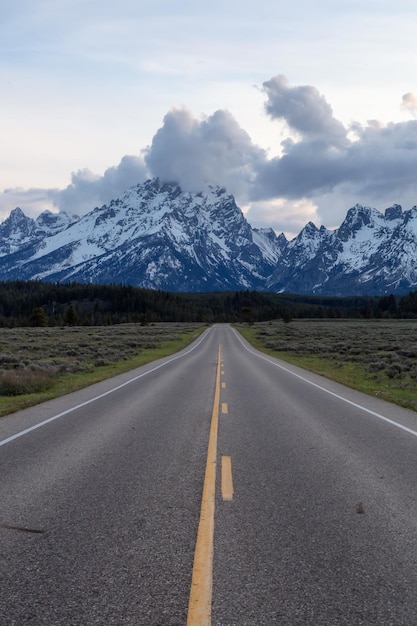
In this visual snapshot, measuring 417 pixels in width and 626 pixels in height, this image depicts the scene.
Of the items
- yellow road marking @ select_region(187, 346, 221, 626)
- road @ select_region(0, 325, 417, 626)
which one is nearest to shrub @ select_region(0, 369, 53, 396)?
road @ select_region(0, 325, 417, 626)

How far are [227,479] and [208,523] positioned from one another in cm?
179

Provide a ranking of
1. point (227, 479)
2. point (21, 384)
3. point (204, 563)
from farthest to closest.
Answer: point (21, 384) → point (227, 479) → point (204, 563)

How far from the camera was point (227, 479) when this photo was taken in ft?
24.9

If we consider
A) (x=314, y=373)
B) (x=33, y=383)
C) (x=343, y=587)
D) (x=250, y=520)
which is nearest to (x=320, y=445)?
(x=250, y=520)

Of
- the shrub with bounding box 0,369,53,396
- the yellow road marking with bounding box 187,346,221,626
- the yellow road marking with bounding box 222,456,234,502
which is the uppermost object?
the yellow road marking with bounding box 187,346,221,626

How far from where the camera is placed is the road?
407 cm

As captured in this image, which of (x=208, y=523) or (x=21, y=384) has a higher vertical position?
(x=208, y=523)

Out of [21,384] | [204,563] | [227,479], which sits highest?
[204,563]

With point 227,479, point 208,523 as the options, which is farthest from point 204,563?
point 227,479

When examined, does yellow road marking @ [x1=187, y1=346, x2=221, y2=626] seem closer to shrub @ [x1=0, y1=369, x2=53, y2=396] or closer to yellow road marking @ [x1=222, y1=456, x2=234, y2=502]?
yellow road marking @ [x1=222, y1=456, x2=234, y2=502]

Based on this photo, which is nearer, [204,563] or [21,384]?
[204,563]

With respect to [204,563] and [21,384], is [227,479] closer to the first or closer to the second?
[204,563]

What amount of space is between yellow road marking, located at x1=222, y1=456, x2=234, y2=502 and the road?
0.03m

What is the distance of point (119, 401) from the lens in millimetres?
16109
